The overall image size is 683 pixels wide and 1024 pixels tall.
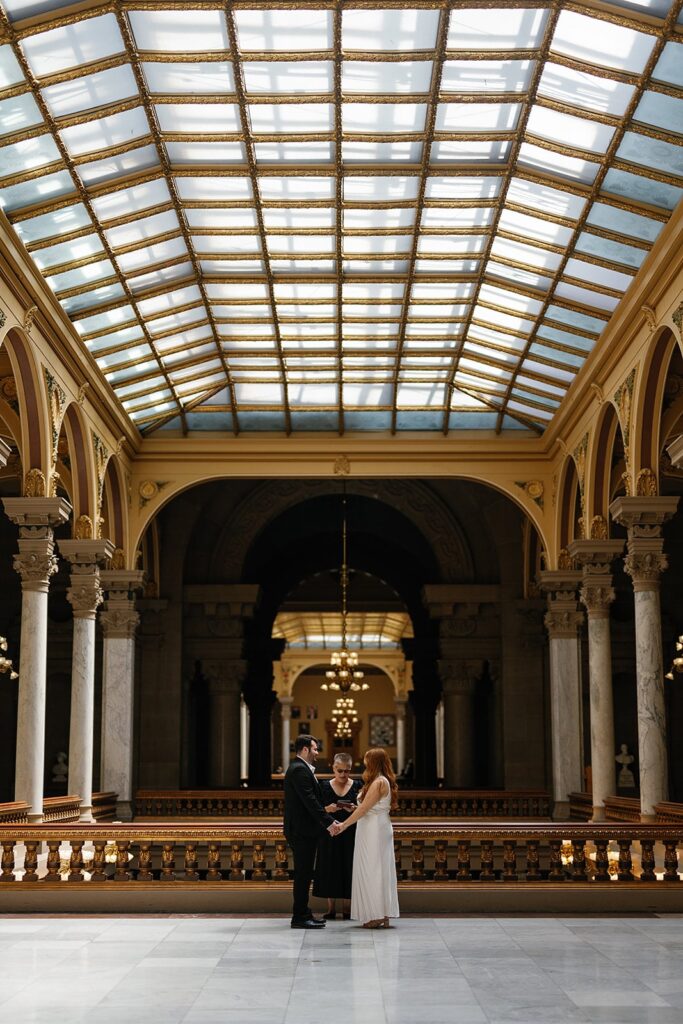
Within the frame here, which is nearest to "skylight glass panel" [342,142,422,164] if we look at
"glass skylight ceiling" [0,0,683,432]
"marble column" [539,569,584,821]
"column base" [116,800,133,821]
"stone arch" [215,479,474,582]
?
"glass skylight ceiling" [0,0,683,432]

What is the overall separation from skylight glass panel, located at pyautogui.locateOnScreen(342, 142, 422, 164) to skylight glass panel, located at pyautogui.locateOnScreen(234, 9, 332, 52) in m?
2.14

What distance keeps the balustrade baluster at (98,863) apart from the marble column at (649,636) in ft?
25.1

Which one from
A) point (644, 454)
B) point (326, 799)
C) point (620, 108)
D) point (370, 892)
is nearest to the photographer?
point (370, 892)

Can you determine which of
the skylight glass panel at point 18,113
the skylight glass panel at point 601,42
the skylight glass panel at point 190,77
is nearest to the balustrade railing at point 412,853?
the skylight glass panel at point 18,113

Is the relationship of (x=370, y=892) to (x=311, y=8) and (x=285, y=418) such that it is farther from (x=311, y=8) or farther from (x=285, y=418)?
(x=285, y=418)

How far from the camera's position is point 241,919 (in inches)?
443

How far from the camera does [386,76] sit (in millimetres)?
14195

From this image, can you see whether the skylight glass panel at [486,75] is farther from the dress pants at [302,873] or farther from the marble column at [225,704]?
the marble column at [225,704]

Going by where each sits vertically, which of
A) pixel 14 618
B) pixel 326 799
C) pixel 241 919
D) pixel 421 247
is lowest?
pixel 241 919

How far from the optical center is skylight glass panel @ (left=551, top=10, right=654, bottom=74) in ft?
41.4

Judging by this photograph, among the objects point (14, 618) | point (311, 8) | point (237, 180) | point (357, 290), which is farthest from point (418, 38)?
point (14, 618)

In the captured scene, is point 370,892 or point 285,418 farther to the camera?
point 285,418

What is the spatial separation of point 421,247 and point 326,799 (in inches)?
361

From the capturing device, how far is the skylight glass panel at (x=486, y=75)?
1382cm
